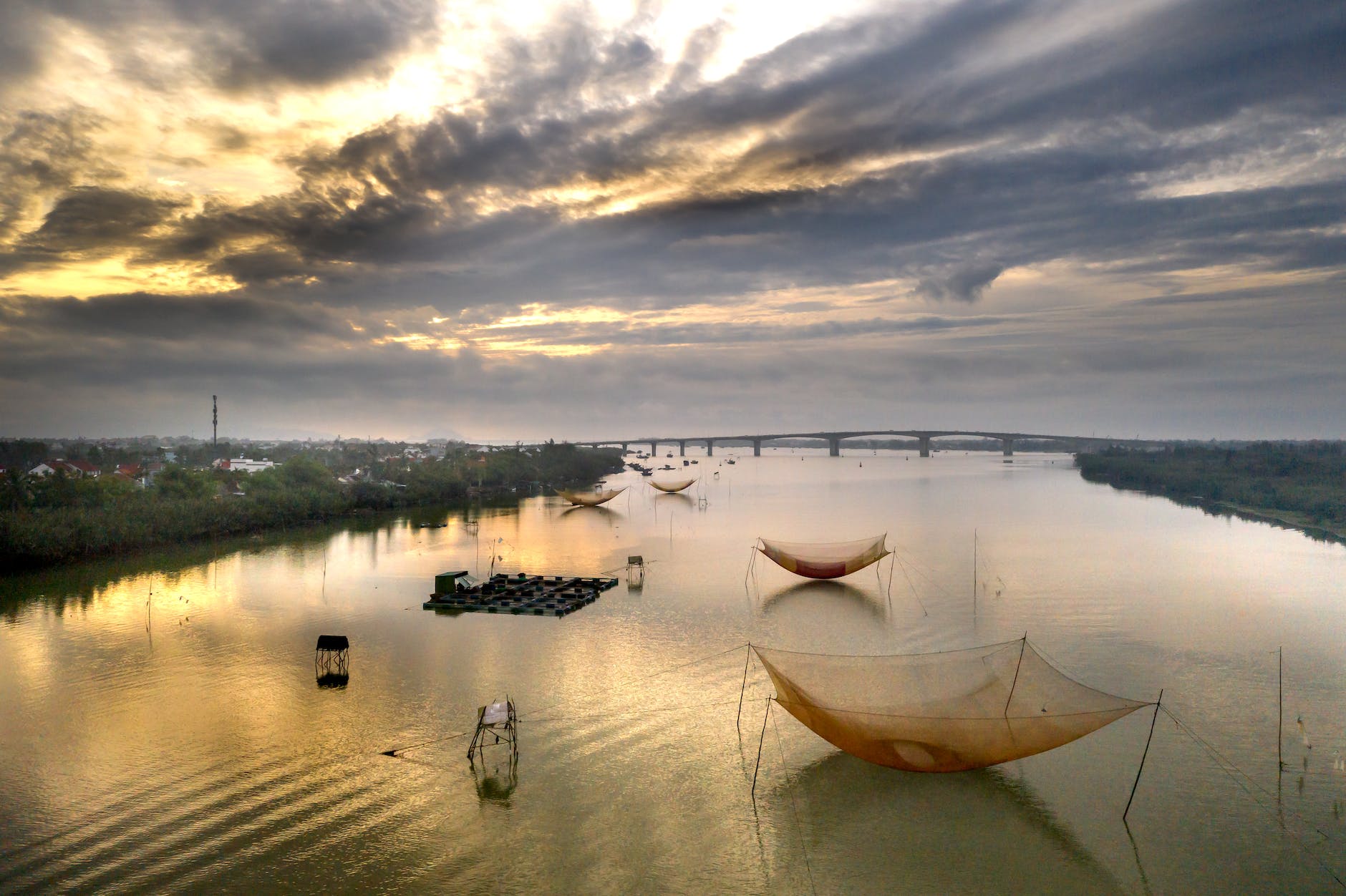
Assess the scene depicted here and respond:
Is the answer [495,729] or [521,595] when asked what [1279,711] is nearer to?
[495,729]

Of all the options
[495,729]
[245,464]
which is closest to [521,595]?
[495,729]

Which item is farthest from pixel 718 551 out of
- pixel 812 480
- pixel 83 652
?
pixel 812 480

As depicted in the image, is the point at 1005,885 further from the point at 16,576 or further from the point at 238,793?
the point at 16,576

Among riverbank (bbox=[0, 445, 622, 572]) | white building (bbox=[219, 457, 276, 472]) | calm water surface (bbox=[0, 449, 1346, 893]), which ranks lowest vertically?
calm water surface (bbox=[0, 449, 1346, 893])

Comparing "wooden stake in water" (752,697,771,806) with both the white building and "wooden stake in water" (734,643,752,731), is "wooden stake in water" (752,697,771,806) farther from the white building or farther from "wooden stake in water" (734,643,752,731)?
the white building

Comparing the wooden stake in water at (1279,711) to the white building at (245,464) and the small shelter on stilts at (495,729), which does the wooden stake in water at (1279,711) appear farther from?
the white building at (245,464)

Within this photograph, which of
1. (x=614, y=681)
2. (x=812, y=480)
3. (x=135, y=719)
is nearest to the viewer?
(x=135, y=719)

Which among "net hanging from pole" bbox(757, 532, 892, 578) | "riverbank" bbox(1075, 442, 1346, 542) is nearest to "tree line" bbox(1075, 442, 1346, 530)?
"riverbank" bbox(1075, 442, 1346, 542)
